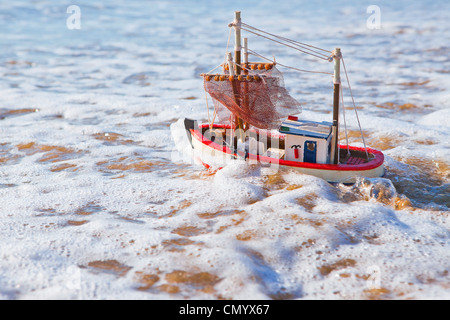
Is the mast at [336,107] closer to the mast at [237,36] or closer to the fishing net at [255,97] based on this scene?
the fishing net at [255,97]

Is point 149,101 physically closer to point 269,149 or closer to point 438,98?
point 269,149

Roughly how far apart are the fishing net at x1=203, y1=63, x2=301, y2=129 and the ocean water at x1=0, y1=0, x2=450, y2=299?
2.61 feet

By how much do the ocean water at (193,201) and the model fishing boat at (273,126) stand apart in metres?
0.24

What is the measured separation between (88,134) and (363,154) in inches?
207

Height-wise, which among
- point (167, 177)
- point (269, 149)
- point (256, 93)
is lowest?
point (167, 177)

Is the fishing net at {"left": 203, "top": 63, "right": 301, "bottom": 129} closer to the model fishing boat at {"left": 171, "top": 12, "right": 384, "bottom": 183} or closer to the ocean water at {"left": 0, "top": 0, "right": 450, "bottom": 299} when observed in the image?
the model fishing boat at {"left": 171, "top": 12, "right": 384, "bottom": 183}

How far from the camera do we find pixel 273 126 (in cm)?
662

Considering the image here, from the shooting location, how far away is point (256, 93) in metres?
6.57

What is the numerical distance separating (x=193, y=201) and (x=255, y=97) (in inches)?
65.4

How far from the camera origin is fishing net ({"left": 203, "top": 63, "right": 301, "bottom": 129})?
6.52m

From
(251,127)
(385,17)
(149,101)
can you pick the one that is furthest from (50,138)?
(385,17)

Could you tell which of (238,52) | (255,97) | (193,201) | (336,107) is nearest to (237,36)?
(238,52)

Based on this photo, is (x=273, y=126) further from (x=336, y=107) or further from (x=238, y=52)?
(x=238, y=52)
